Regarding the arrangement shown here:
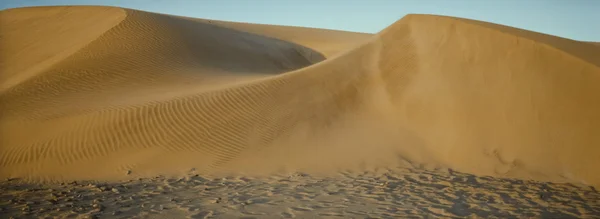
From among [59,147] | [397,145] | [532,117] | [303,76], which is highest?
[303,76]

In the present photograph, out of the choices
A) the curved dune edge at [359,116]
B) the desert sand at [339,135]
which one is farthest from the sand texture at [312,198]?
the curved dune edge at [359,116]

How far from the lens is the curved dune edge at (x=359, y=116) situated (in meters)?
7.12

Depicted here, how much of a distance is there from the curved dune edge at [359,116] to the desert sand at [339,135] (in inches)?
1.3

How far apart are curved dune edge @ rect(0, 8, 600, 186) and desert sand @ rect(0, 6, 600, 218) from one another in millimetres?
34

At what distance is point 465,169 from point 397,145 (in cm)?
147

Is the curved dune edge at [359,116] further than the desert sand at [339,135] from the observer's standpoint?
Yes

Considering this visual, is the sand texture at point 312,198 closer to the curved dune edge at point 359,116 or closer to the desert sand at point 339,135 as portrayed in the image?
the desert sand at point 339,135

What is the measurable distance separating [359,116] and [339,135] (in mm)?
946

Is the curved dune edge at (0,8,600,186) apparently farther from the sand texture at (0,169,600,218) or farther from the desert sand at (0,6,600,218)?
the sand texture at (0,169,600,218)

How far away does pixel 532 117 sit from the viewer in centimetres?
729

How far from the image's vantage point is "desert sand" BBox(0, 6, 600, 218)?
212 inches

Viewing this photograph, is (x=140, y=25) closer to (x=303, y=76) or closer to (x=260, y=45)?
(x=260, y=45)

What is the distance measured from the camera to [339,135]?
8641 mm

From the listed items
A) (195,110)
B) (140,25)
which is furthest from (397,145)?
(140,25)
